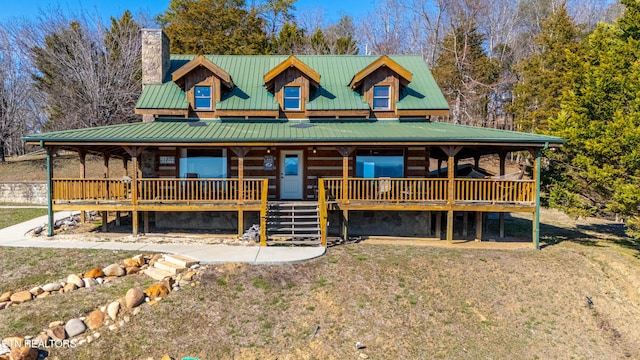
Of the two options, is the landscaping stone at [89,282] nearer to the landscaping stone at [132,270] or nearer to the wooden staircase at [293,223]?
the landscaping stone at [132,270]

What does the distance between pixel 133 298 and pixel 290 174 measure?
870 centimetres

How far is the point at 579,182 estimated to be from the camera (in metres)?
14.7

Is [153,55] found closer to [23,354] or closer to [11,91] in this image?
[23,354]

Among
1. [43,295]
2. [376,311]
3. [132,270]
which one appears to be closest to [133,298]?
[132,270]

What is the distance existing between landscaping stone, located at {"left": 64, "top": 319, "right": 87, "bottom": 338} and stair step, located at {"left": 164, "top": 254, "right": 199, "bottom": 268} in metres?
2.77

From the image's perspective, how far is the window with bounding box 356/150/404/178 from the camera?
15.8 m

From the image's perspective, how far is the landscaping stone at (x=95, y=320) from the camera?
25.1 feet

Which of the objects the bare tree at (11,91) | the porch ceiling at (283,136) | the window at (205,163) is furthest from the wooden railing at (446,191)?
the bare tree at (11,91)

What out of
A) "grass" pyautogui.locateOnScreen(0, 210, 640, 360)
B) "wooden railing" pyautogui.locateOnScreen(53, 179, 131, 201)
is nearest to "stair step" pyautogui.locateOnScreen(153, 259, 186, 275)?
"grass" pyautogui.locateOnScreen(0, 210, 640, 360)

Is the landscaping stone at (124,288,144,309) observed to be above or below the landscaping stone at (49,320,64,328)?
above

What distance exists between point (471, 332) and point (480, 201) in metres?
6.21

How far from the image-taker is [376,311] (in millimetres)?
8781

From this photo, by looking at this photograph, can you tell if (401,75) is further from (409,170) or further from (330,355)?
(330,355)

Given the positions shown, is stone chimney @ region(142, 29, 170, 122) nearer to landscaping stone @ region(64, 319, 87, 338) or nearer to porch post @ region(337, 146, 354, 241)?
porch post @ region(337, 146, 354, 241)
